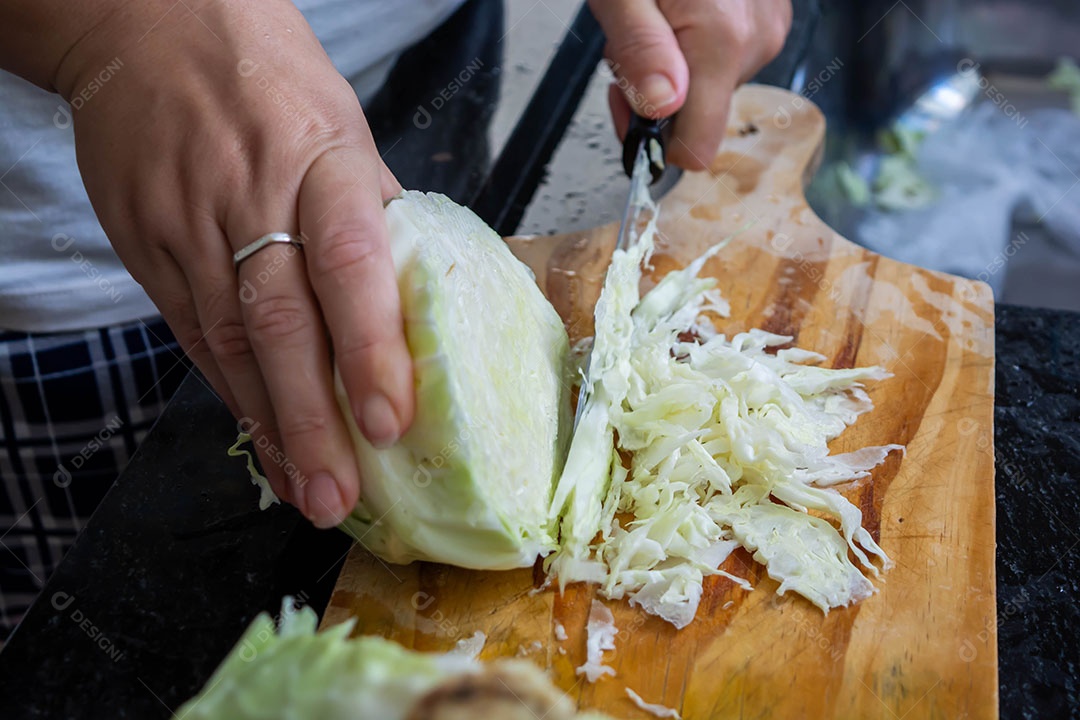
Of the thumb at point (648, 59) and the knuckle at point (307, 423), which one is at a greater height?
the knuckle at point (307, 423)

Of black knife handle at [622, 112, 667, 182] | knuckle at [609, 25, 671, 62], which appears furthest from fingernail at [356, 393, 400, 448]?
knuckle at [609, 25, 671, 62]

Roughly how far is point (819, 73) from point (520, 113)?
0.97 m

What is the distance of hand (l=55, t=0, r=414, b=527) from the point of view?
1.08 metres

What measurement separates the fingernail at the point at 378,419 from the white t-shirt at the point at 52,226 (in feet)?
2.91

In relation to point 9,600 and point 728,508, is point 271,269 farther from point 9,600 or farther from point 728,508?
point 9,600

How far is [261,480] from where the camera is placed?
1.38 m

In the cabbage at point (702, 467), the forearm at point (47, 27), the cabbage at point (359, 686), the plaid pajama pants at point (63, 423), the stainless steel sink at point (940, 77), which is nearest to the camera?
the cabbage at point (359, 686)

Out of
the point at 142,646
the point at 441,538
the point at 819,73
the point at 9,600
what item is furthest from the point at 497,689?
the point at 819,73

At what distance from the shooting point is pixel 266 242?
3.59 feet

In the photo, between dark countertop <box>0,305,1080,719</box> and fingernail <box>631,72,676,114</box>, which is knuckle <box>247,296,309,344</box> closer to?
dark countertop <box>0,305,1080,719</box>

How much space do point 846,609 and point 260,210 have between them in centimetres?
93

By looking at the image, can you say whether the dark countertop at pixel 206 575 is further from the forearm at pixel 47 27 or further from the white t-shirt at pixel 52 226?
the forearm at pixel 47 27

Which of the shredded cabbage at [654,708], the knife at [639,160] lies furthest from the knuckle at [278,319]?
the knife at [639,160]

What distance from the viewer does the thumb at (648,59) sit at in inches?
73.0
